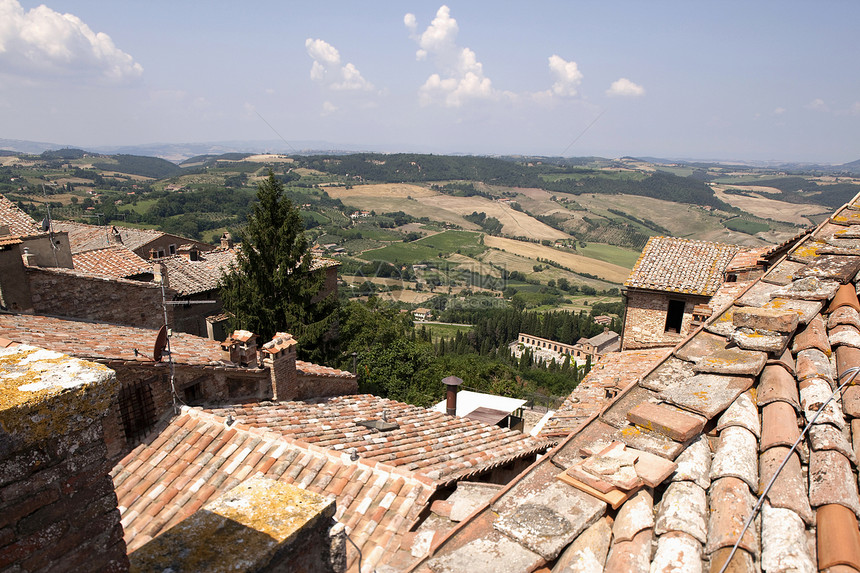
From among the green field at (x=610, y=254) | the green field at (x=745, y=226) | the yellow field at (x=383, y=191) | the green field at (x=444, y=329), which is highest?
the yellow field at (x=383, y=191)

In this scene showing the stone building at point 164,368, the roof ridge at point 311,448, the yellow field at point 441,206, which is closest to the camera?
the roof ridge at point 311,448

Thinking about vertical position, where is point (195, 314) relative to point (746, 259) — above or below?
below

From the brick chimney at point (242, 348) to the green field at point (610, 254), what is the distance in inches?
4282

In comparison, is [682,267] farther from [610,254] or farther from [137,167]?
[137,167]

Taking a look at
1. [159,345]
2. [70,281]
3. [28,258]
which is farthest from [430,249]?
[159,345]

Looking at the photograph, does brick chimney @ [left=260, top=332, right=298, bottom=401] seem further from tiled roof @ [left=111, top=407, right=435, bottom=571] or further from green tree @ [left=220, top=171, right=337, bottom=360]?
green tree @ [left=220, top=171, right=337, bottom=360]

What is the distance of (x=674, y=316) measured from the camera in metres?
13.5

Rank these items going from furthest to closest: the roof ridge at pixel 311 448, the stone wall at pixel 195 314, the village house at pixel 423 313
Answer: the village house at pixel 423 313 → the stone wall at pixel 195 314 → the roof ridge at pixel 311 448

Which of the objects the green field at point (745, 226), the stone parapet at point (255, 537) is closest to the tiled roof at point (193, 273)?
the stone parapet at point (255, 537)

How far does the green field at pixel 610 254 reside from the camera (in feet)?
372

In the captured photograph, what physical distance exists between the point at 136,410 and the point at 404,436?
412 centimetres

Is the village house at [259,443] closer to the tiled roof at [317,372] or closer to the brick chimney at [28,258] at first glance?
the tiled roof at [317,372]

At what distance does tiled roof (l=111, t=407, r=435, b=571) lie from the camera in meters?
5.71

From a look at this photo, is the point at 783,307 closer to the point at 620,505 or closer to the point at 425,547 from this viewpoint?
the point at 620,505
